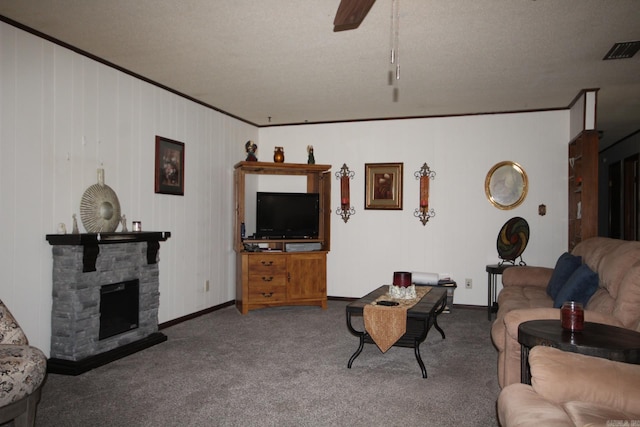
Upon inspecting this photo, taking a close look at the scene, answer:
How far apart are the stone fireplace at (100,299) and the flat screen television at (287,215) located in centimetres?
182

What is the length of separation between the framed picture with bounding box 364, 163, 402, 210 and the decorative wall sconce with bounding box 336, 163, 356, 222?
227 millimetres

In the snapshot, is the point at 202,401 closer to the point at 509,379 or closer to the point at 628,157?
the point at 509,379

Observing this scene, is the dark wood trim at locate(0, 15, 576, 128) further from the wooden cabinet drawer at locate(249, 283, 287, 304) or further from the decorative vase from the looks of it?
the wooden cabinet drawer at locate(249, 283, 287, 304)

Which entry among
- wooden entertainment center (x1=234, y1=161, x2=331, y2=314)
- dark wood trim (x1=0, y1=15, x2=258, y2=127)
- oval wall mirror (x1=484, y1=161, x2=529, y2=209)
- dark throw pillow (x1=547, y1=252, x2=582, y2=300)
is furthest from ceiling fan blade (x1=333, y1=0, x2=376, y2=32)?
oval wall mirror (x1=484, y1=161, x2=529, y2=209)

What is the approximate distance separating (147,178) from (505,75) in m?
3.48

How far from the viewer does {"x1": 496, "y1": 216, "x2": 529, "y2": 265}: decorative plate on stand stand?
5539 mm

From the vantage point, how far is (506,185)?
5.67m

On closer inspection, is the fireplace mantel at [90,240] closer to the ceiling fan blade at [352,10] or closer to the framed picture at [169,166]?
the framed picture at [169,166]

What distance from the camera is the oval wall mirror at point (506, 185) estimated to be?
5.62m

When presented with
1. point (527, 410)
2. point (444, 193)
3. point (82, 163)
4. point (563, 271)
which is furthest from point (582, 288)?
point (82, 163)

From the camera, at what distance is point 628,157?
7.44 metres

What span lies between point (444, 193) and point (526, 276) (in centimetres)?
168

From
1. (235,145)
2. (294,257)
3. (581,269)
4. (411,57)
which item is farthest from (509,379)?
(235,145)

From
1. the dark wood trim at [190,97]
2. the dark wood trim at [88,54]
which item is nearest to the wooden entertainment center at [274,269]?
the dark wood trim at [190,97]
